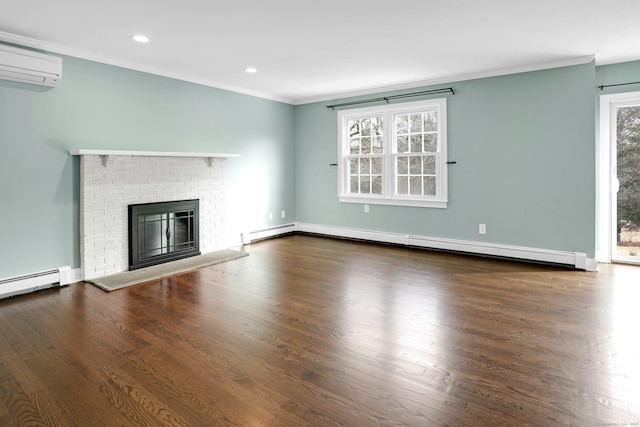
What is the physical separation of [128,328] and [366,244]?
3868 millimetres

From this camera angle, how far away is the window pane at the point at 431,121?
5.46 metres

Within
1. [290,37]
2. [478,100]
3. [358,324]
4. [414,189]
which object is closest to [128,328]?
[358,324]

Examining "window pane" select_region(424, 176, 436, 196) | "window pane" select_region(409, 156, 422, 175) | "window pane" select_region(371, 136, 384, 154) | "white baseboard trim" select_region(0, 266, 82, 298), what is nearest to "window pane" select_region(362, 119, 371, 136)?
"window pane" select_region(371, 136, 384, 154)

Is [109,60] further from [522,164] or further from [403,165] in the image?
[522,164]

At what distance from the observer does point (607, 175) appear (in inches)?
186

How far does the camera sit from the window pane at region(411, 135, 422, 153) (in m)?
5.62

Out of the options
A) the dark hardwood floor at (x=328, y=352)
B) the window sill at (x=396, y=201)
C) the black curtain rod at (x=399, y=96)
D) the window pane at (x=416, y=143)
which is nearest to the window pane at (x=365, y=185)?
the window sill at (x=396, y=201)

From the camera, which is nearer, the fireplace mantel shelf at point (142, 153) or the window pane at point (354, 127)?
the fireplace mantel shelf at point (142, 153)

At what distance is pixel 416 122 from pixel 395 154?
0.56 metres

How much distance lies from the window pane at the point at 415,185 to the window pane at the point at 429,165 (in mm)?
147

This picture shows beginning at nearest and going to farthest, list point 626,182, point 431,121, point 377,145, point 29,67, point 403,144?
point 29,67 < point 626,182 < point 431,121 < point 403,144 < point 377,145

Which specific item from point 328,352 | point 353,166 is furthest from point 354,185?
point 328,352

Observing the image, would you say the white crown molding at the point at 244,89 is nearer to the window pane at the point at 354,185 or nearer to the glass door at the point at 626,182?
the glass door at the point at 626,182

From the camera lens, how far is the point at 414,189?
5719 mm
